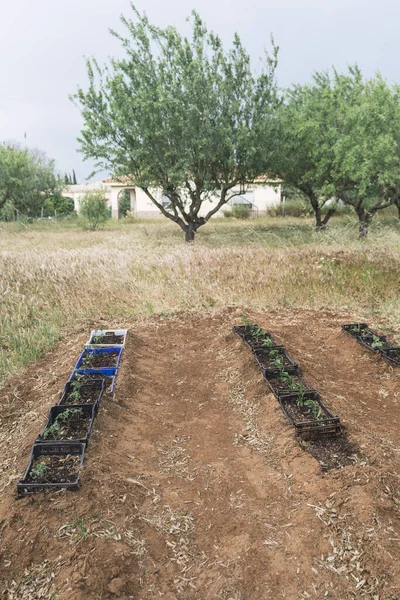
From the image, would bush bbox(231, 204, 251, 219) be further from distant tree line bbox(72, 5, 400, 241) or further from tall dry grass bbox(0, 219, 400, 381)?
tall dry grass bbox(0, 219, 400, 381)

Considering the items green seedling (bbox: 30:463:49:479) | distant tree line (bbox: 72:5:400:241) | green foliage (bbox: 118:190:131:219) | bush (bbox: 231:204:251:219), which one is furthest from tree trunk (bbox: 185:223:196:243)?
green foliage (bbox: 118:190:131:219)

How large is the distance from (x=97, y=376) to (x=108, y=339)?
1.06 metres

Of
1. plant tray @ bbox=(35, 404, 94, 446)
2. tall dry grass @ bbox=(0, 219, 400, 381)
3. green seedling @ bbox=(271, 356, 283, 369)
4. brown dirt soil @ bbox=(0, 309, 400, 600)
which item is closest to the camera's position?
brown dirt soil @ bbox=(0, 309, 400, 600)

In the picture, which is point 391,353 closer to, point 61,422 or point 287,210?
point 61,422

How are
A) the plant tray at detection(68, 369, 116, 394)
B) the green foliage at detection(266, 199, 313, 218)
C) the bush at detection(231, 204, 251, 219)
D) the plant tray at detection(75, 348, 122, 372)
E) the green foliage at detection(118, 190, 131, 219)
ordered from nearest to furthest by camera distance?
the plant tray at detection(68, 369, 116, 394) → the plant tray at detection(75, 348, 122, 372) → the green foliage at detection(266, 199, 313, 218) → the bush at detection(231, 204, 251, 219) → the green foliage at detection(118, 190, 131, 219)

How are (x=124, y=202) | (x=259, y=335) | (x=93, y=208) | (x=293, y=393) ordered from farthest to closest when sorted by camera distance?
(x=124, y=202), (x=93, y=208), (x=259, y=335), (x=293, y=393)

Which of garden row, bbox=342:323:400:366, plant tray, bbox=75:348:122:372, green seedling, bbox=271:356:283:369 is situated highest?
green seedling, bbox=271:356:283:369

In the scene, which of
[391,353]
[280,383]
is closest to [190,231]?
[391,353]

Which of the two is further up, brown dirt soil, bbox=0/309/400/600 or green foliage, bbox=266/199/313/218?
green foliage, bbox=266/199/313/218

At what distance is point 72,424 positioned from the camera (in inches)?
126

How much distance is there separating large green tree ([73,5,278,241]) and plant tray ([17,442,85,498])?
10.1 meters

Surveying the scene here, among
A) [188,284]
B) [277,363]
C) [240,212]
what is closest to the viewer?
[277,363]

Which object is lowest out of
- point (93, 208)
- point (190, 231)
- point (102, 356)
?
point (102, 356)

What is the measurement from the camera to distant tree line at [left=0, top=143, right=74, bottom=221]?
76.6 feet
